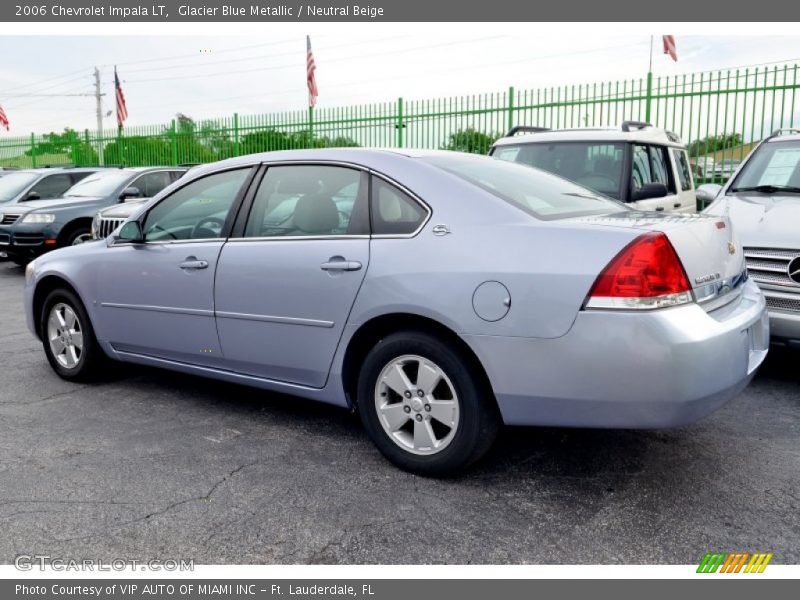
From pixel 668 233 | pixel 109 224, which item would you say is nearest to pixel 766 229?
pixel 668 233

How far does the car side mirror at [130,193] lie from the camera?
426 inches

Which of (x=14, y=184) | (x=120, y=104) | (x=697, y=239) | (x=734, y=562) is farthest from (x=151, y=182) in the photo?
(x=120, y=104)

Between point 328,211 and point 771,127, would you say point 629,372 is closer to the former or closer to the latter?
point 328,211

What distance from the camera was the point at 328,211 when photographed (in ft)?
12.5

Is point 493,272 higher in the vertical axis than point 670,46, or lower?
lower

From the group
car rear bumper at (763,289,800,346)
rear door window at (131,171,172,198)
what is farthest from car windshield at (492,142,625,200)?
rear door window at (131,171,172,198)

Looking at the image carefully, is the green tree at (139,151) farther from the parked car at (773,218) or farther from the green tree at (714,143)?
the parked car at (773,218)

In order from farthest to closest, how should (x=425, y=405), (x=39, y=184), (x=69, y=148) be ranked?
(x=69, y=148) → (x=39, y=184) → (x=425, y=405)

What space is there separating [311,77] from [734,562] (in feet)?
69.5

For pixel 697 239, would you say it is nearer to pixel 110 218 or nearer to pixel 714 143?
pixel 714 143

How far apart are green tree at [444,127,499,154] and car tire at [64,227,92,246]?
6.09 metres

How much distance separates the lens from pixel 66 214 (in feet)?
35.7

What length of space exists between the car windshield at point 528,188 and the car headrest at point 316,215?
0.54 m
